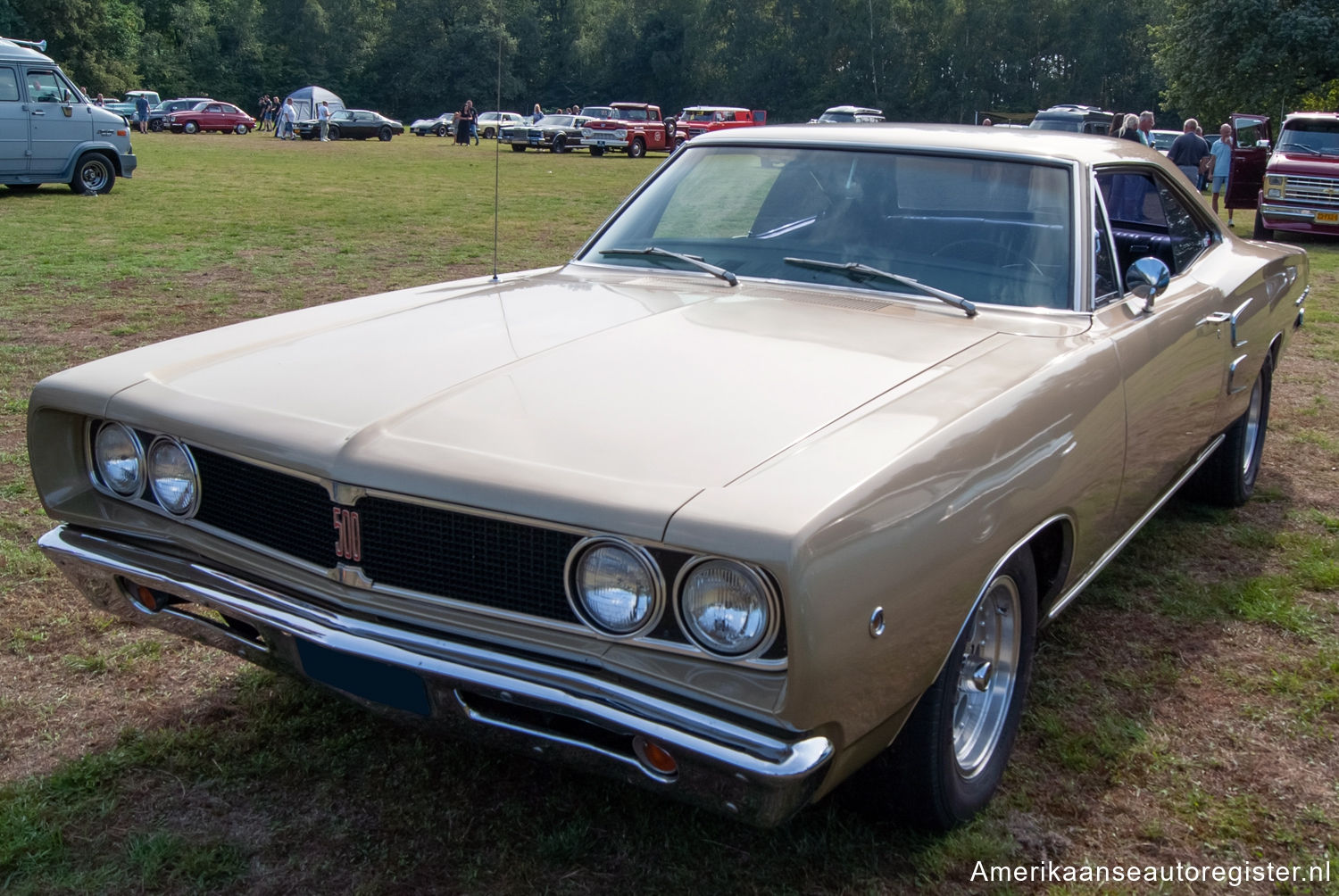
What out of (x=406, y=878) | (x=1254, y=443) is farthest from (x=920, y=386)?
(x=1254, y=443)

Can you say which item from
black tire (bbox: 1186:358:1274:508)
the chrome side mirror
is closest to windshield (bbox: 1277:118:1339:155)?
black tire (bbox: 1186:358:1274:508)

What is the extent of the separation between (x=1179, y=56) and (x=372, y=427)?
2996cm

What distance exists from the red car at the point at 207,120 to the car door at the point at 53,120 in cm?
3007

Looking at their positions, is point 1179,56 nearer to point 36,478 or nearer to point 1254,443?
point 1254,443

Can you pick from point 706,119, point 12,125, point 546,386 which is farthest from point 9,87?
point 706,119

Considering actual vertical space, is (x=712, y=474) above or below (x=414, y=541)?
above

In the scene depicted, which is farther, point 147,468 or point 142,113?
point 142,113

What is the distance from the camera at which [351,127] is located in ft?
138

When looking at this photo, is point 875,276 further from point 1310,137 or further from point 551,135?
point 551,135

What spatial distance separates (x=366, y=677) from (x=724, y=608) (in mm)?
721

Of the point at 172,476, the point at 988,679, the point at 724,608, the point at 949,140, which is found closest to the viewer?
the point at 724,608

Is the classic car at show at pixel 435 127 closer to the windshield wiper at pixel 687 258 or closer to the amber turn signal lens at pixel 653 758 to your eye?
the windshield wiper at pixel 687 258

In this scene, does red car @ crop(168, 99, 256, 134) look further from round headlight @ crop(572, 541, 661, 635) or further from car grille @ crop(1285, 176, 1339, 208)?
round headlight @ crop(572, 541, 661, 635)

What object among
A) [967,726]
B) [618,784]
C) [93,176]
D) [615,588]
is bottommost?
[618,784]
